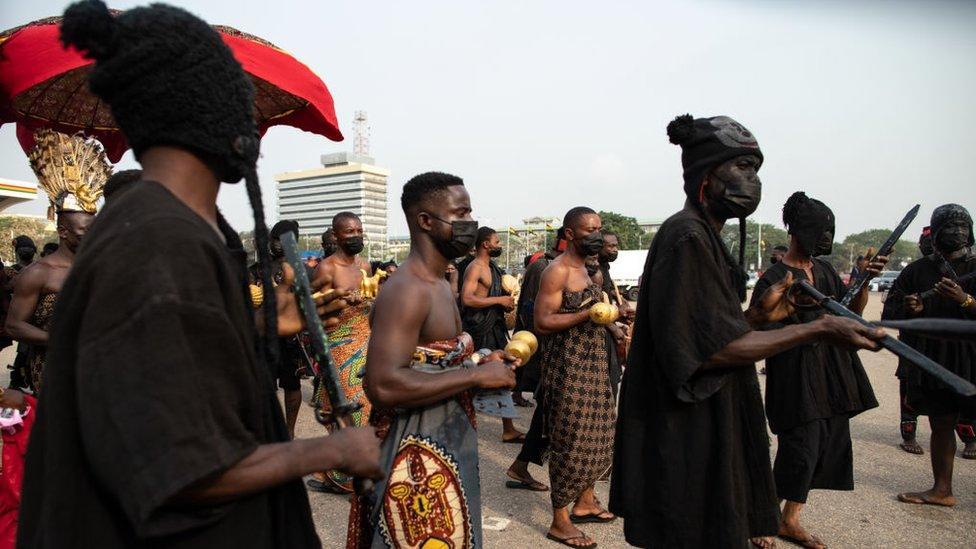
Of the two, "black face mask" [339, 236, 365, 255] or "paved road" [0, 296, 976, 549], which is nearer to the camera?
"paved road" [0, 296, 976, 549]

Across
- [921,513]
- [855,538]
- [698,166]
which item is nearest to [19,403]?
[698,166]

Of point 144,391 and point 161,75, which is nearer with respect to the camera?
point 144,391

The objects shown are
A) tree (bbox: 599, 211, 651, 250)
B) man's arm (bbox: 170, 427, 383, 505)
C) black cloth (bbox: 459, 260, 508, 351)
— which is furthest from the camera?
tree (bbox: 599, 211, 651, 250)

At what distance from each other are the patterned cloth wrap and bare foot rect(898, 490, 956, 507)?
14.4ft

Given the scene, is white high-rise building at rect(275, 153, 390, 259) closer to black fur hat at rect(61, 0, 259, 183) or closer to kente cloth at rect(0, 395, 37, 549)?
kente cloth at rect(0, 395, 37, 549)

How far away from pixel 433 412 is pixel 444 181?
1092 mm

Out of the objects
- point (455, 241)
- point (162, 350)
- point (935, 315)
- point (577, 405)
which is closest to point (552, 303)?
point (577, 405)

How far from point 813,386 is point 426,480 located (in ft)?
10.0

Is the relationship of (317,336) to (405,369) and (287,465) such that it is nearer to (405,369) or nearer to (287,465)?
(287,465)

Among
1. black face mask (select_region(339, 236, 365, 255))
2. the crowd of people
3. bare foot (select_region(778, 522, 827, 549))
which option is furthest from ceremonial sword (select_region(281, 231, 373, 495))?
black face mask (select_region(339, 236, 365, 255))

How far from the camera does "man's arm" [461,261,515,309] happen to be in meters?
7.38

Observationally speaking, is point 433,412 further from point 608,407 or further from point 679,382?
point 608,407

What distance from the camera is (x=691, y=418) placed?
2479 mm

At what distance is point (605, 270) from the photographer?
716 centimetres
